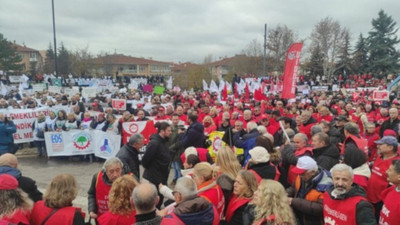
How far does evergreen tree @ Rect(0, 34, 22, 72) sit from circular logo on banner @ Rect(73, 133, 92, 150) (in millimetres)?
53059

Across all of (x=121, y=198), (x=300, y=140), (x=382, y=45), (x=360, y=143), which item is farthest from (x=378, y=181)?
(x=382, y=45)

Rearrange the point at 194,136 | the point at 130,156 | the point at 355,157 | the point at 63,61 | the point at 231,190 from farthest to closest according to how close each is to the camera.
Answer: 1. the point at 63,61
2. the point at 194,136
3. the point at 130,156
4. the point at 355,157
5. the point at 231,190

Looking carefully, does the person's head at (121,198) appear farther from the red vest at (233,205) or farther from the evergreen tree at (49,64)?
the evergreen tree at (49,64)

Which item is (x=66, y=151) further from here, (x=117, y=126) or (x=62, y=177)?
(x=62, y=177)

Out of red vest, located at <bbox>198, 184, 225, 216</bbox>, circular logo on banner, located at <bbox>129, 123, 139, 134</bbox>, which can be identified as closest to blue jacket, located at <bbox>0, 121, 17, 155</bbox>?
circular logo on banner, located at <bbox>129, 123, 139, 134</bbox>

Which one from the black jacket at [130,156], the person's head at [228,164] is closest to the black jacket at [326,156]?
the person's head at [228,164]

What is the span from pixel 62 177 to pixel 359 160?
3.74 m

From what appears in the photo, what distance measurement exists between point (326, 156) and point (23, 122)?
35.4ft

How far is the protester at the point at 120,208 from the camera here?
318 cm

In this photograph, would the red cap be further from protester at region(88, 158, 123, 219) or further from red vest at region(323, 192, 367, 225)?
red vest at region(323, 192, 367, 225)

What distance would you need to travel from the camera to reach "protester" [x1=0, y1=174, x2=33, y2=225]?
2.99 meters

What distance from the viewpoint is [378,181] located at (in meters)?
4.33

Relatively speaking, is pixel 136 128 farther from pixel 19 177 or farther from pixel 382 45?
pixel 382 45

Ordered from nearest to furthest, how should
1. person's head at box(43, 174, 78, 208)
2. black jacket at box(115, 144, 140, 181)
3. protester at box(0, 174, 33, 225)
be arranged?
protester at box(0, 174, 33, 225)
person's head at box(43, 174, 78, 208)
black jacket at box(115, 144, 140, 181)
